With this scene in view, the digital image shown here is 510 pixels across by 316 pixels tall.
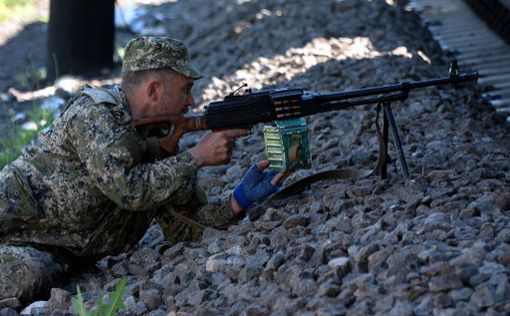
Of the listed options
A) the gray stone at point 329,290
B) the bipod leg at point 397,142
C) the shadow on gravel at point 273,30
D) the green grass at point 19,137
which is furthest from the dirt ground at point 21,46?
the gray stone at point 329,290

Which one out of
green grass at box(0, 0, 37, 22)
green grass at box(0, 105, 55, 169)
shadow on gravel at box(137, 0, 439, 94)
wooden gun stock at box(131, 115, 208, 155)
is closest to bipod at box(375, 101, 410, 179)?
wooden gun stock at box(131, 115, 208, 155)

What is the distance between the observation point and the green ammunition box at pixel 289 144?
5391 millimetres

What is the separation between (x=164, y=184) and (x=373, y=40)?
5.44 m

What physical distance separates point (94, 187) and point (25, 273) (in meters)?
0.50

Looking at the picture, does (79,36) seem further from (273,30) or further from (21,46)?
(21,46)

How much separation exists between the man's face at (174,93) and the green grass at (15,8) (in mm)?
10751

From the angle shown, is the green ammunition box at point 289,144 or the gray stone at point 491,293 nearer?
the gray stone at point 491,293

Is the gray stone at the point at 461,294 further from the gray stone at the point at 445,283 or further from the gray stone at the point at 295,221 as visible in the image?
the gray stone at the point at 295,221

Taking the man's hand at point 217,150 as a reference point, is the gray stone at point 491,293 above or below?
above

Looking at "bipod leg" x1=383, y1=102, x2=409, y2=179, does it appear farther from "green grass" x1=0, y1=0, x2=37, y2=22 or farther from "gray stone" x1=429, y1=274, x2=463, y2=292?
"green grass" x1=0, y1=0, x2=37, y2=22

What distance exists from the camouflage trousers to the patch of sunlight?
3.75 meters

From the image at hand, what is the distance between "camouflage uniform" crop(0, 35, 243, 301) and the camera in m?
5.22

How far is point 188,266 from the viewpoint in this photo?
17.1 ft

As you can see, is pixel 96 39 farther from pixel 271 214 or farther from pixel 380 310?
pixel 380 310
